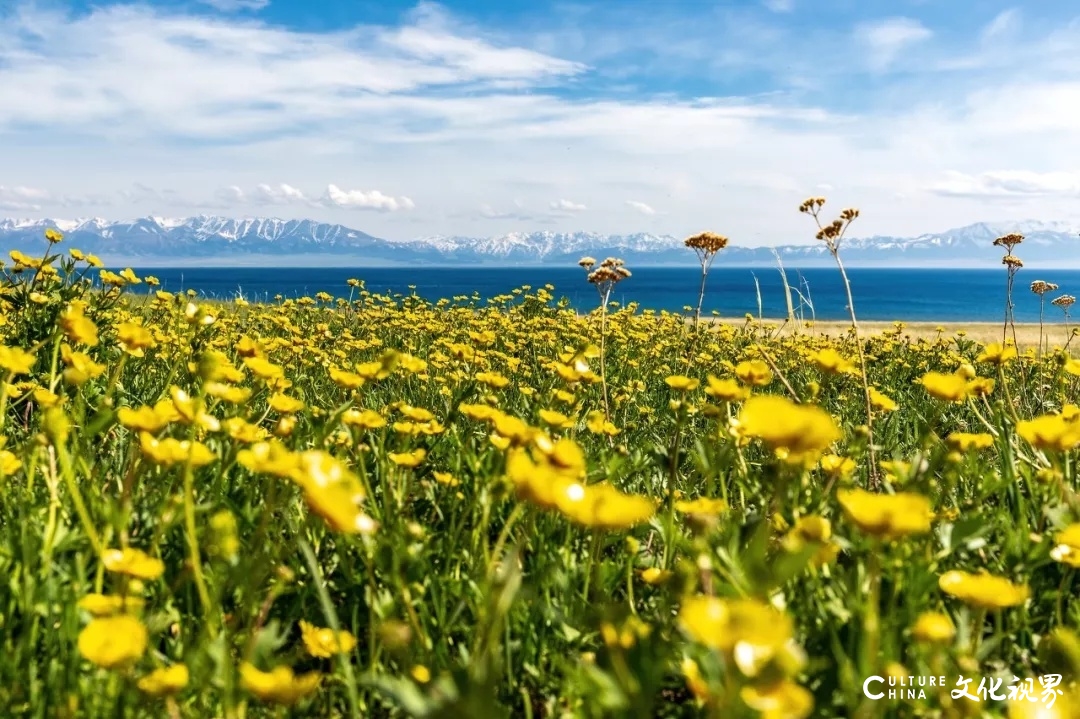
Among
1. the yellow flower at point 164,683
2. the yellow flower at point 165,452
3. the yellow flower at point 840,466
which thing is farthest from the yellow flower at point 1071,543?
the yellow flower at point 165,452

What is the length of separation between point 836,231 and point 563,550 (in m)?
Result: 2.44

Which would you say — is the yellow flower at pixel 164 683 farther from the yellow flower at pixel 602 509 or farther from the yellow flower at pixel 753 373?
the yellow flower at pixel 753 373

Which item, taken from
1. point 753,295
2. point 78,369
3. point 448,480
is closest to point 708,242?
point 448,480

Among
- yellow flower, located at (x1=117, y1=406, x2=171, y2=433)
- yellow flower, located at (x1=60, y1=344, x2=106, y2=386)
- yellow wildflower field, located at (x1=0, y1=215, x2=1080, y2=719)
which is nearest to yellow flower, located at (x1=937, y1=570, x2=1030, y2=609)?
yellow wildflower field, located at (x1=0, y1=215, x2=1080, y2=719)

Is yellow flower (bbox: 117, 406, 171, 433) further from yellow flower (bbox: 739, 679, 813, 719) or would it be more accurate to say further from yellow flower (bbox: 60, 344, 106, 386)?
yellow flower (bbox: 739, 679, 813, 719)

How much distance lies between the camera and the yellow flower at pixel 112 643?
3.29 ft

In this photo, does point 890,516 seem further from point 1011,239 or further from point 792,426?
point 1011,239

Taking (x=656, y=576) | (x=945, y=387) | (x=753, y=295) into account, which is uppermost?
(x=945, y=387)

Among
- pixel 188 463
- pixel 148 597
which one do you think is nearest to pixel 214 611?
pixel 188 463

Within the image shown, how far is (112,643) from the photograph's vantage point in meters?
1.02

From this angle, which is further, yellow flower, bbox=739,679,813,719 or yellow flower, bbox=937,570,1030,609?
yellow flower, bbox=937,570,1030,609

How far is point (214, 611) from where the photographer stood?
1368mm

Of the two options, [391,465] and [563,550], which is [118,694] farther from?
[391,465]

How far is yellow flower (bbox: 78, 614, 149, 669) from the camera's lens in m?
1.00
